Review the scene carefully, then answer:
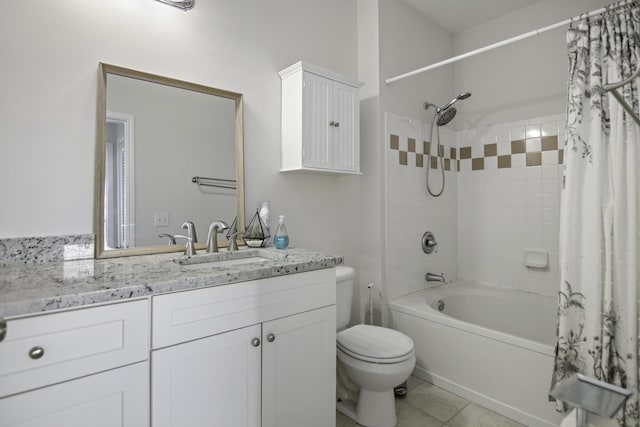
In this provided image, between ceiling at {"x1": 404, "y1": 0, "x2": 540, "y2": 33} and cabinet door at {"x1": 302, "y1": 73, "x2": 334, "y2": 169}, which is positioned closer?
cabinet door at {"x1": 302, "y1": 73, "x2": 334, "y2": 169}

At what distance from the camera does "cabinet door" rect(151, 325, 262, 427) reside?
1030mm

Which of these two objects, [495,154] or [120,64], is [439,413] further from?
[120,64]

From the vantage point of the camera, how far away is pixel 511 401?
188 cm

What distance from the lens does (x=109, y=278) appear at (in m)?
1.05

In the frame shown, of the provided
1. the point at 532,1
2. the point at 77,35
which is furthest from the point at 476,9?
the point at 77,35

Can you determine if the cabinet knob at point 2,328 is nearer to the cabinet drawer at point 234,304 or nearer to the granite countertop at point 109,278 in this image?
the granite countertop at point 109,278

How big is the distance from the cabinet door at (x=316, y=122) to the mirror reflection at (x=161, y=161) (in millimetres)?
368

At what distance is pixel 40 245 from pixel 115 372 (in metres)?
0.71

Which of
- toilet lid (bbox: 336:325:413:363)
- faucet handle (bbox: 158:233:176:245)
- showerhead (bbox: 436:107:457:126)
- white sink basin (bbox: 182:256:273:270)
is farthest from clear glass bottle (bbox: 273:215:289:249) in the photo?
showerhead (bbox: 436:107:457:126)

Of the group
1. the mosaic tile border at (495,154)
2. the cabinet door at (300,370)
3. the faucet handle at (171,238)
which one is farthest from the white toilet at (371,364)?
the mosaic tile border at (495,154)

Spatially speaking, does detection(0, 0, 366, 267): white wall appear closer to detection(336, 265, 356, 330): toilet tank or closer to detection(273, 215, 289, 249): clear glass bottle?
detection(273, 215, 289, 249): clear glass bottle

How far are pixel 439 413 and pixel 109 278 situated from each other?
184 centimetres

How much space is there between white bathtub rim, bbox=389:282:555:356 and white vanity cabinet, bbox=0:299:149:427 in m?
1.73

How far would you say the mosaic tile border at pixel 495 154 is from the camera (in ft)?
8.33
